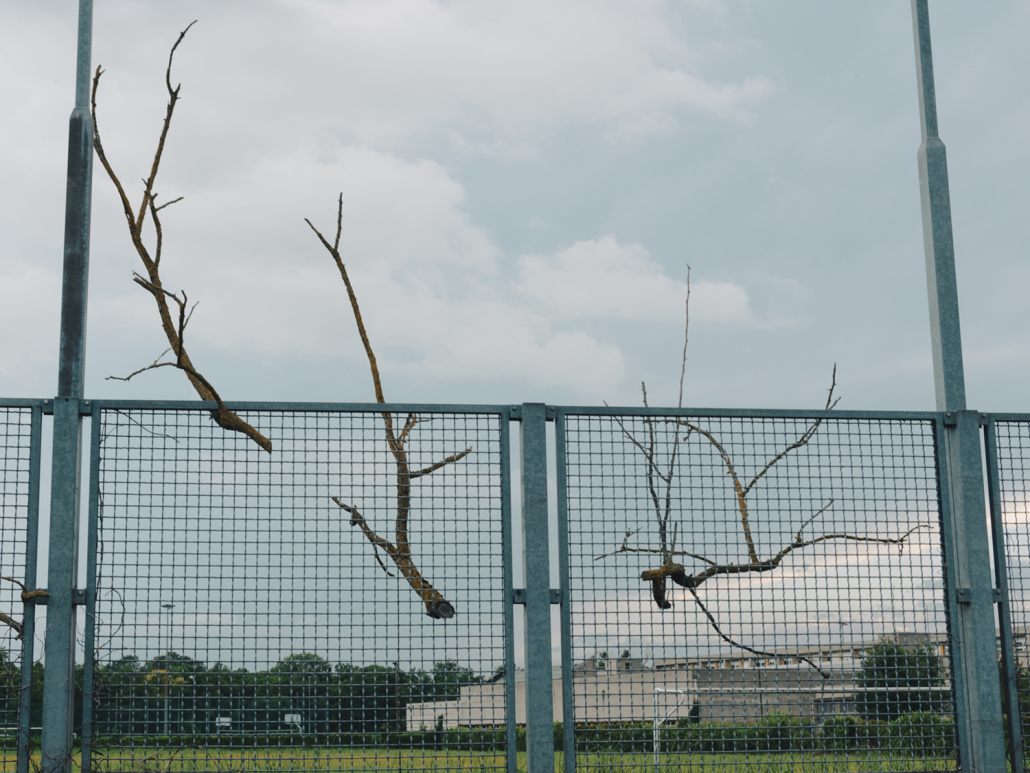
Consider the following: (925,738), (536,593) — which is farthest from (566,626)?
(925,738)

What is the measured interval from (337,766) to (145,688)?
899 mm

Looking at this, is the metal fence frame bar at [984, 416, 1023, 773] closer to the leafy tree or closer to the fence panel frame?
the fence panel frame

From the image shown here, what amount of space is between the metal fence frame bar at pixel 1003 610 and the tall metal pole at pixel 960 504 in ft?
0.31

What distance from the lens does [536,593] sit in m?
4.45

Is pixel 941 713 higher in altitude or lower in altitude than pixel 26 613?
lower

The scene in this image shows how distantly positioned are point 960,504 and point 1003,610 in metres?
0.58

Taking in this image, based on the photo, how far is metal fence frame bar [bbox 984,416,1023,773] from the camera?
4801mm

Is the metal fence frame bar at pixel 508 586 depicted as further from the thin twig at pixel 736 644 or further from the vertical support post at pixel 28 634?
the vertical support post at pixel 28 634

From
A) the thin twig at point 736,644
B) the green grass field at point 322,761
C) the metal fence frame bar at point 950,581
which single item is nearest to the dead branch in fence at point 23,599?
the green grass field at point 322,761

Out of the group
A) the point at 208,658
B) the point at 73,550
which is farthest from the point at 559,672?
the point at 73,550

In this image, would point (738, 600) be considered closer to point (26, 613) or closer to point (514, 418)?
point (514, 418)

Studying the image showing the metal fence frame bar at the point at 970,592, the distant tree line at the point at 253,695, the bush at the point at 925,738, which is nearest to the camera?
the distant tree line at the point at 253,695

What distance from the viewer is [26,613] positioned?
4223 mm

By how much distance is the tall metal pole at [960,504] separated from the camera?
4734mm
